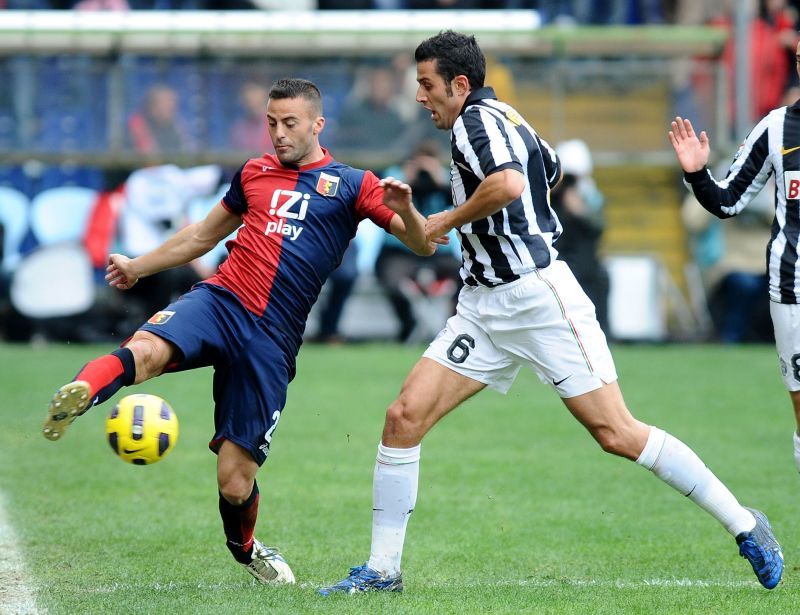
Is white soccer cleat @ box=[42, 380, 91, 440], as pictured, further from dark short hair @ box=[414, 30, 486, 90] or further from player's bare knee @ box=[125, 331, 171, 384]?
dark short hair @ box=[414, 30, 486, 90]

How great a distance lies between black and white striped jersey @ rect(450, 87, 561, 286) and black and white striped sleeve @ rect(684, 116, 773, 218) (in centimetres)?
82

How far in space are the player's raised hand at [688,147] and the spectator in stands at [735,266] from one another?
36.8 ft

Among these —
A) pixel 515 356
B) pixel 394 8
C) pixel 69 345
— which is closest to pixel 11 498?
pixel 515 356

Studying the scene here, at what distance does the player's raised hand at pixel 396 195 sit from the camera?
5617mm

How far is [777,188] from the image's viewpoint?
6.43m

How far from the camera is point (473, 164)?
19.0 feet

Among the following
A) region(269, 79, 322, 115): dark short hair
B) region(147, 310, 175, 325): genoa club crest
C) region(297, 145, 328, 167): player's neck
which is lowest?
region(147, 310, 175, 325): genoa club crest

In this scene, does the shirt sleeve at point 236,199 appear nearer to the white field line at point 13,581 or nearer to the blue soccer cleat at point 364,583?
the blue soccer cleat at point 364,583

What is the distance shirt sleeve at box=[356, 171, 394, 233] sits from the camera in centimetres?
611

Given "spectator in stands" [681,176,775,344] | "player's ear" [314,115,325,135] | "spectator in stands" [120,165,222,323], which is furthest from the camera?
"spectator in stands" [681,176,775,344]

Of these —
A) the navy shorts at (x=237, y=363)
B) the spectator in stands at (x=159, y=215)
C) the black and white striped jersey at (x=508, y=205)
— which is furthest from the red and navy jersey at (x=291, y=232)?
the spectator in stands at (x=159, y=215)

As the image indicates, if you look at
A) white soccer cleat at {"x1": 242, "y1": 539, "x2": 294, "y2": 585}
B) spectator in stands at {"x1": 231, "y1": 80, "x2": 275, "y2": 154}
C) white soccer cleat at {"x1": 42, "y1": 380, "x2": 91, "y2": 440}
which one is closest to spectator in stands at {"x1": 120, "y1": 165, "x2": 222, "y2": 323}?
spectator in stands at {"x1": 231, "y1": 80, "x2": 275, "y2": 154}

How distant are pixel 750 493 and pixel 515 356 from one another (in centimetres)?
296

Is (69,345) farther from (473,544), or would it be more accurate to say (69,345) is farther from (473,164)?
(473,164)
